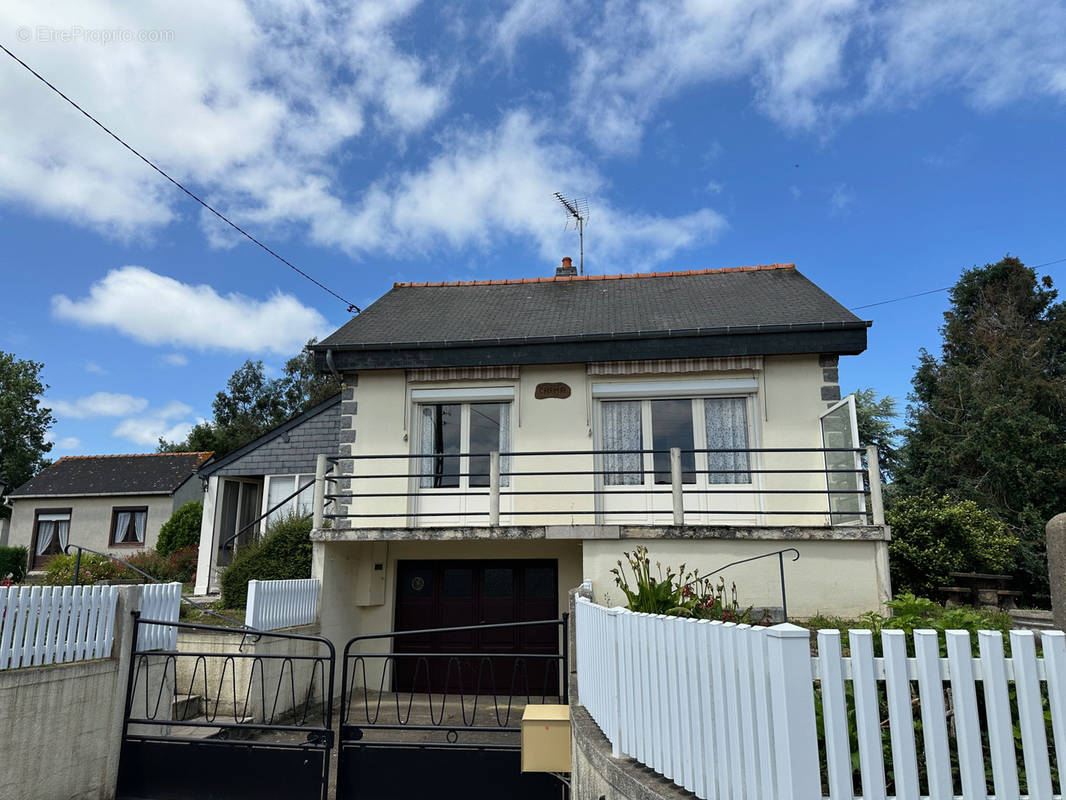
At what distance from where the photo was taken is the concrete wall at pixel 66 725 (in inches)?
221

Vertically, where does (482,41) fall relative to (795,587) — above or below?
above

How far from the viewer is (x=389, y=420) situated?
11047 millimetres

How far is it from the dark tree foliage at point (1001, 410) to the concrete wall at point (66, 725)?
18.1 meters

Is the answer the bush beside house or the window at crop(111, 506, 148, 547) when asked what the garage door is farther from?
the window at crop(111, 506, 148, 547)

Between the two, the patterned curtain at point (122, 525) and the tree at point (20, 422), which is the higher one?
the tree at point (20, 422)

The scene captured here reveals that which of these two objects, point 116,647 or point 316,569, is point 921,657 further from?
point 316,569

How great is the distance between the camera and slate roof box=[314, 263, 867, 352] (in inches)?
418

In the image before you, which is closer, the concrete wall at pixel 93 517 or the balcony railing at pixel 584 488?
the balcony railing at pixel 584 488

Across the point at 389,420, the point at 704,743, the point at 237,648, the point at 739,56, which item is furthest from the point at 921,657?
the point at 739,56

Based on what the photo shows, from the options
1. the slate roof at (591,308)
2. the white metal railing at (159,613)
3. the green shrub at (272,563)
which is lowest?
the white metal railing at (159,613)

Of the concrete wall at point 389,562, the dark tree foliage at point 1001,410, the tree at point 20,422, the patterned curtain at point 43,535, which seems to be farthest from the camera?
the tree at point 20,422

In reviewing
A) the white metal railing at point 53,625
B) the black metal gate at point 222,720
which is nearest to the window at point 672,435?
the black metal gate at point 222,720

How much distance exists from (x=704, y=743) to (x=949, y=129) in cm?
1188

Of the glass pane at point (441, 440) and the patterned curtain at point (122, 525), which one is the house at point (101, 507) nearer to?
the patterned curtain at point (122, 525)
